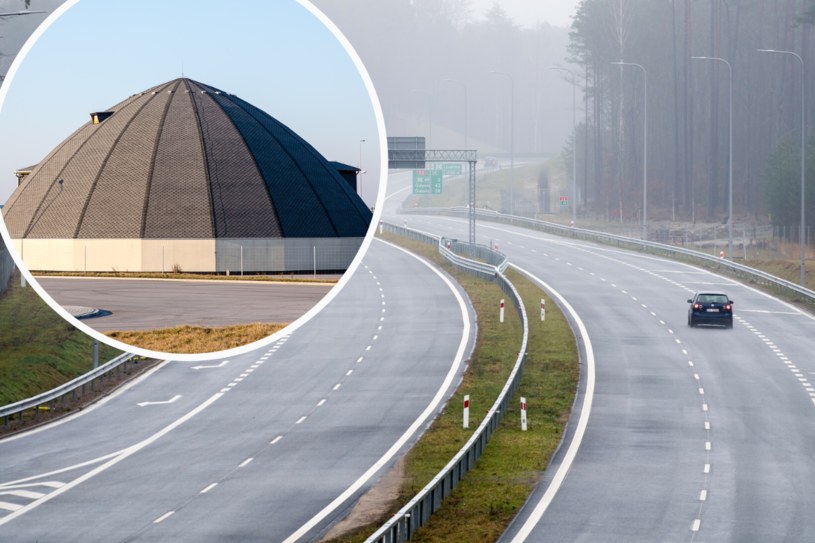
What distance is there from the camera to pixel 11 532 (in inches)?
891

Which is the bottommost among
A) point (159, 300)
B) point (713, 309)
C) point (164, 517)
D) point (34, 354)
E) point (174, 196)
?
point (164, 517)

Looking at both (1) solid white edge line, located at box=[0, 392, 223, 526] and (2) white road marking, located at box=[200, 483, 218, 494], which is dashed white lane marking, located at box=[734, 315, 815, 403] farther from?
(2) white road marking, located at box=[200, 483, 218, 494]

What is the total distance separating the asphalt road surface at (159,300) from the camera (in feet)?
17.6

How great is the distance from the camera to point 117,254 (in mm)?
5473

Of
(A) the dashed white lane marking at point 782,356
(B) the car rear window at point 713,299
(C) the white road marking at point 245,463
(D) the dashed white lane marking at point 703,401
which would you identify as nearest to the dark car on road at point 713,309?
(B) the car rear window at point 713,299

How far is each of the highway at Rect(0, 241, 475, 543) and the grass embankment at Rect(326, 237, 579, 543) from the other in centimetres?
89

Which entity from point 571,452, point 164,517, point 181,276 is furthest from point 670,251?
point 181,276

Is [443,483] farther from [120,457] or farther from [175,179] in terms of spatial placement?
[175,179]

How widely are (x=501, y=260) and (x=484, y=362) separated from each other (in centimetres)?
3204

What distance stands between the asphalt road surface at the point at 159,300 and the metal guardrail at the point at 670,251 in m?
58.7

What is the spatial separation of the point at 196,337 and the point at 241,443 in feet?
89.8

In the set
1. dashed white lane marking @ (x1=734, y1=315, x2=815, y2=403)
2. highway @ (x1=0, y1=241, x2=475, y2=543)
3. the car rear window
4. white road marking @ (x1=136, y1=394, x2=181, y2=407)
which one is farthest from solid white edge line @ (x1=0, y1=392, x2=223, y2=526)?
the car rear window

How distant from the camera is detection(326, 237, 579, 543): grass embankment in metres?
23.7

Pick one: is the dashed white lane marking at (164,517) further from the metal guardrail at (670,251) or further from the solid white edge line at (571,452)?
the metal guardrail at (670,251)
